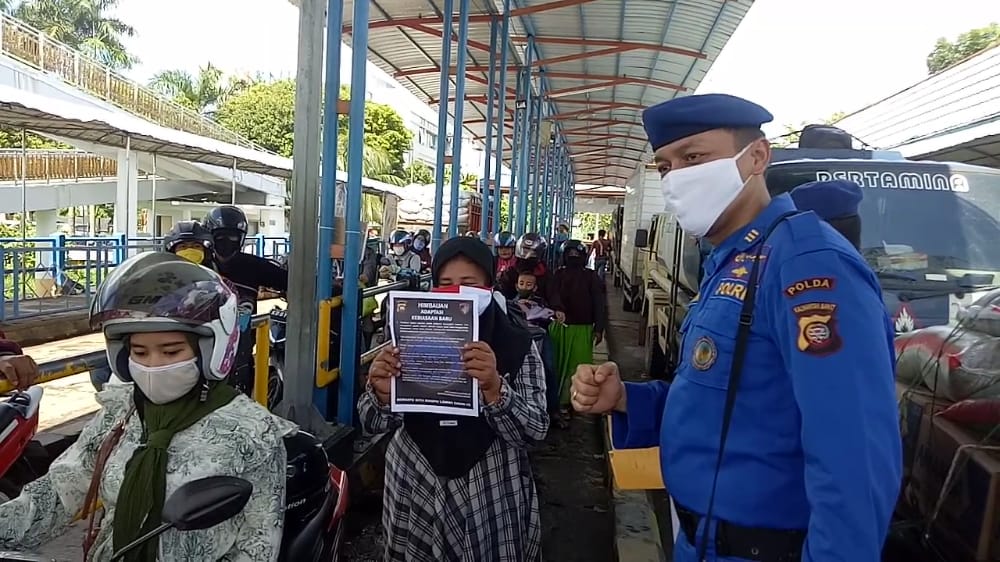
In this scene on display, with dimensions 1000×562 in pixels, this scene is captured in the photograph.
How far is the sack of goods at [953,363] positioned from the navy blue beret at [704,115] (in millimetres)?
995

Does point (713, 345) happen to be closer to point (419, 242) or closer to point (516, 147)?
point (419, 242)

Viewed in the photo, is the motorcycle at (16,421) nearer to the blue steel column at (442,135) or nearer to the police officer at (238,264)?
the police officer at (238,264)

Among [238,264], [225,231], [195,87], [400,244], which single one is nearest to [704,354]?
[238,264]

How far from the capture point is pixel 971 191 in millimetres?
4887

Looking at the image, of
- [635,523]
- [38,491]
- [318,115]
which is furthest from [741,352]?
[635,523]

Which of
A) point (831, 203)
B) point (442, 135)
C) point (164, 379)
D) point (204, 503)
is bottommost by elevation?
point (204, 503)

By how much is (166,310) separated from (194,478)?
410mm

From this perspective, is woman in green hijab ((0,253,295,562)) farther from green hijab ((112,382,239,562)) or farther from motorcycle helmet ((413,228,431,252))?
motorcycle helmet ((413,228,431,252))

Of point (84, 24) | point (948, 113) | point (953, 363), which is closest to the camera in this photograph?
point (953, 363)

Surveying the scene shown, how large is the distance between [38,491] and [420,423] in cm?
120

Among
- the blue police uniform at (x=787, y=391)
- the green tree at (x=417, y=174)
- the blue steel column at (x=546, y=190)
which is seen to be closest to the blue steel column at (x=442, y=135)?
the blue police uniform at (x=787, y=391)

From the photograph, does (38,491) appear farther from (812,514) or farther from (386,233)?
(386,233)

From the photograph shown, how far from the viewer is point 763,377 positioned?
1502mm

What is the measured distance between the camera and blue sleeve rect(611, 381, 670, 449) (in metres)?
2.05
